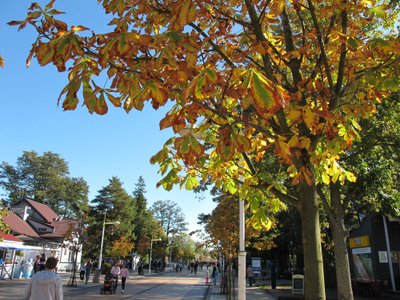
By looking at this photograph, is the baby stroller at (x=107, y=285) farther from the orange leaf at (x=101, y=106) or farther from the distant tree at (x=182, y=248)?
the distant tree at (x=182, y=248)

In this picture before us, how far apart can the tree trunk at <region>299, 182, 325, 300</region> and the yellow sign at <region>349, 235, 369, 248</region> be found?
81.8 ft

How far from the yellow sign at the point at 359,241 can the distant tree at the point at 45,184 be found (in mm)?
56247

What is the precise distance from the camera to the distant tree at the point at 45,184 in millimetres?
76338

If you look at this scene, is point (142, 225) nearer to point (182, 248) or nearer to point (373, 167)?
point (182, 248)

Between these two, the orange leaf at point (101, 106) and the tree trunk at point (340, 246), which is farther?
the tree trunk at point (340, 246)

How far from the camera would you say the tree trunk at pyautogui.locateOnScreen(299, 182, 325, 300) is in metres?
4.05

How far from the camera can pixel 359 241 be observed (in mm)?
28031

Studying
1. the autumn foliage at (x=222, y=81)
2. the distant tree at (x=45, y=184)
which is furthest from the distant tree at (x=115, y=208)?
the autumn foliage at (x=222, y=81)

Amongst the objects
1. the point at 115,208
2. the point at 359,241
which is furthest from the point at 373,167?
the point at 115,208

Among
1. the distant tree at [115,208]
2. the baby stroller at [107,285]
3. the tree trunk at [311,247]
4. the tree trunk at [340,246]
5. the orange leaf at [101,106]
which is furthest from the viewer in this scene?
the distant tree at [115,208]

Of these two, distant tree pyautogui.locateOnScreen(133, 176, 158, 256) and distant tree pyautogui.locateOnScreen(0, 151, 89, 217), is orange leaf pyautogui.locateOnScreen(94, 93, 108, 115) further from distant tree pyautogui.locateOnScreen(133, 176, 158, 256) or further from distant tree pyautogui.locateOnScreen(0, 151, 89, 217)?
distant tree pyautogui.locateOnScreen(0, 151, 89, 217)

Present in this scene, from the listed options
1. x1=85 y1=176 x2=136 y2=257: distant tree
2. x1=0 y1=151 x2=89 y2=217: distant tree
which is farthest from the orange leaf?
x1=0 y1=151 x2=89 y2=217: distant tree

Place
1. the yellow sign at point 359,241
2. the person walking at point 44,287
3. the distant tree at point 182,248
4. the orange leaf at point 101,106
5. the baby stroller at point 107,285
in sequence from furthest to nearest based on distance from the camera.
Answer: the distant tree at point 182,248 → the yellow sign at point 359,241 → the baby stroller at point 107,285 → the person walking at point 44,287 → the orange leaf at point 101,106

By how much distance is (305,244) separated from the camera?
14.0 ft
